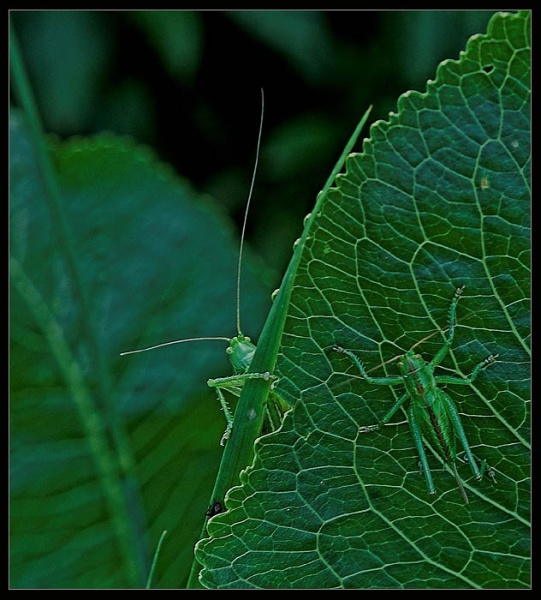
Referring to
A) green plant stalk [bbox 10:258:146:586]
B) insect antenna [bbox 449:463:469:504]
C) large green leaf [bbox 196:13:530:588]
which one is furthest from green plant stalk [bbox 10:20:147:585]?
insect antenna [bbox 449:463:469:504]

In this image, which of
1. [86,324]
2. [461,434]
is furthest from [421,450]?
[86,324]

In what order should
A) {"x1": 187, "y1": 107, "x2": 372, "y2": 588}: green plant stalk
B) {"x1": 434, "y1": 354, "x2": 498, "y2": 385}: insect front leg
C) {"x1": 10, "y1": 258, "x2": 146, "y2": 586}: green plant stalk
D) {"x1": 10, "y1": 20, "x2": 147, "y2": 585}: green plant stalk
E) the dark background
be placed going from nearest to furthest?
{"x1": 187, "y1": 107, "x2": 372, "y2": 588}: green plant stalk → {"x1": 434, "y1": 354, "x2": 498, "y2": 385}: insect front leg → {"x1": 10, "y1": 20, "x2": 147, "y2": 585}: green plant stalk → {"x1": 10, "y1": 258, "x2": 146, "y2": 586}: green plant stalk → the dark background

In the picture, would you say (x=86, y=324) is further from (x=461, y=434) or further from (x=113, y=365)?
(x=461, y=434)

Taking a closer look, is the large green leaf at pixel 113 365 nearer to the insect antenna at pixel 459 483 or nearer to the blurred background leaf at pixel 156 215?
the blurred background leaf at pixel 156 215

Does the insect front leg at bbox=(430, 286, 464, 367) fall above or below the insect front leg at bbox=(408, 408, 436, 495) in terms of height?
above

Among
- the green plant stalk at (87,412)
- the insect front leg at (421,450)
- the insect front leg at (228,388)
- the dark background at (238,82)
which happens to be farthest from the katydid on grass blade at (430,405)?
the dark background at (238,82)

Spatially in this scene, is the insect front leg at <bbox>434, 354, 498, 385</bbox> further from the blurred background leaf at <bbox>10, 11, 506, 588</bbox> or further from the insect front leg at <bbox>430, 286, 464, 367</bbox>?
the blurred background leaf at <bbox>10, 11, 506, 588</bbox>
